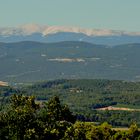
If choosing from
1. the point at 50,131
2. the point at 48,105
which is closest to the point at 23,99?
the point at 48,105

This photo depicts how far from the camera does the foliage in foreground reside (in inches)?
5325

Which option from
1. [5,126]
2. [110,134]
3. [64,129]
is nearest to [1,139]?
[5,126]

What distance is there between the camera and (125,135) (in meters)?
144

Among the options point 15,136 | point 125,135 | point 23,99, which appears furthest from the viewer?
point 23,99

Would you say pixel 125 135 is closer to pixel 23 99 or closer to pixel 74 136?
pixel 74 136

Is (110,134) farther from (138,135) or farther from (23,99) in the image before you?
(23,99)

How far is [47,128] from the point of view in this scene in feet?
461

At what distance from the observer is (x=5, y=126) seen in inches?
5468

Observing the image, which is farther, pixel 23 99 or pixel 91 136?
pixel 23 99

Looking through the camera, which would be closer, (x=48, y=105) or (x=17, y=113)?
(x=17, y=113)

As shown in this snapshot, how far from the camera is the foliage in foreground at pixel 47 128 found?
135250 millimetres

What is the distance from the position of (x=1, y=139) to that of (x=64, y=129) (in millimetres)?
15363

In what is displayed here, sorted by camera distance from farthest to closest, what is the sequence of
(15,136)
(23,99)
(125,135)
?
(23,99)
(125,135)
(15,136)

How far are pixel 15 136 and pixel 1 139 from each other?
13.6ft
